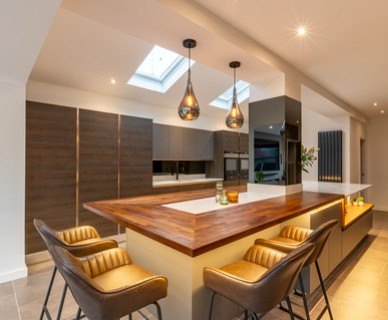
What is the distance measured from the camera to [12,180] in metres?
2.70

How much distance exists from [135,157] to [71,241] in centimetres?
229

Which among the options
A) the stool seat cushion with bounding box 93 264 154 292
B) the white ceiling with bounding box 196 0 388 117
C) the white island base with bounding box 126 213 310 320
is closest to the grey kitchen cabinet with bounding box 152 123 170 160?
the white ceiling with bounding box 196 0 388 117

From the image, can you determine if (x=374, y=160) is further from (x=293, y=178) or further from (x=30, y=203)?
(x=30, y=203)

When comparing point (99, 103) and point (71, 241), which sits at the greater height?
point (99, 103)

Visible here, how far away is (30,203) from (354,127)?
23.3 ft

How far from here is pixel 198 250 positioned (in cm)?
120

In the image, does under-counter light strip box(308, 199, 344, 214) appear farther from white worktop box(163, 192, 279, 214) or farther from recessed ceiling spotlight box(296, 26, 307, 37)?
recessed ceiling spotlight box(296, 26, 307, 37)

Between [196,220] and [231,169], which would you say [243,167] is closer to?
[231,169]

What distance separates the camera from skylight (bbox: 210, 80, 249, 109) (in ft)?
17.8

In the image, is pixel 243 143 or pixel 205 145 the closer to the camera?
pixel 205 145

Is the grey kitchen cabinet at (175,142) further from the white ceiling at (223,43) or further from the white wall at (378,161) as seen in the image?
the white wall at (378,161)

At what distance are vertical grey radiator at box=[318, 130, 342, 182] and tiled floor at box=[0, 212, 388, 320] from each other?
2.82m

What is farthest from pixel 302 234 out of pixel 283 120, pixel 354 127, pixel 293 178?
pixel 354 127

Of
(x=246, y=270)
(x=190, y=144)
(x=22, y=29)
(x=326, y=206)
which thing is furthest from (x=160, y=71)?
(x=246, y=270)
